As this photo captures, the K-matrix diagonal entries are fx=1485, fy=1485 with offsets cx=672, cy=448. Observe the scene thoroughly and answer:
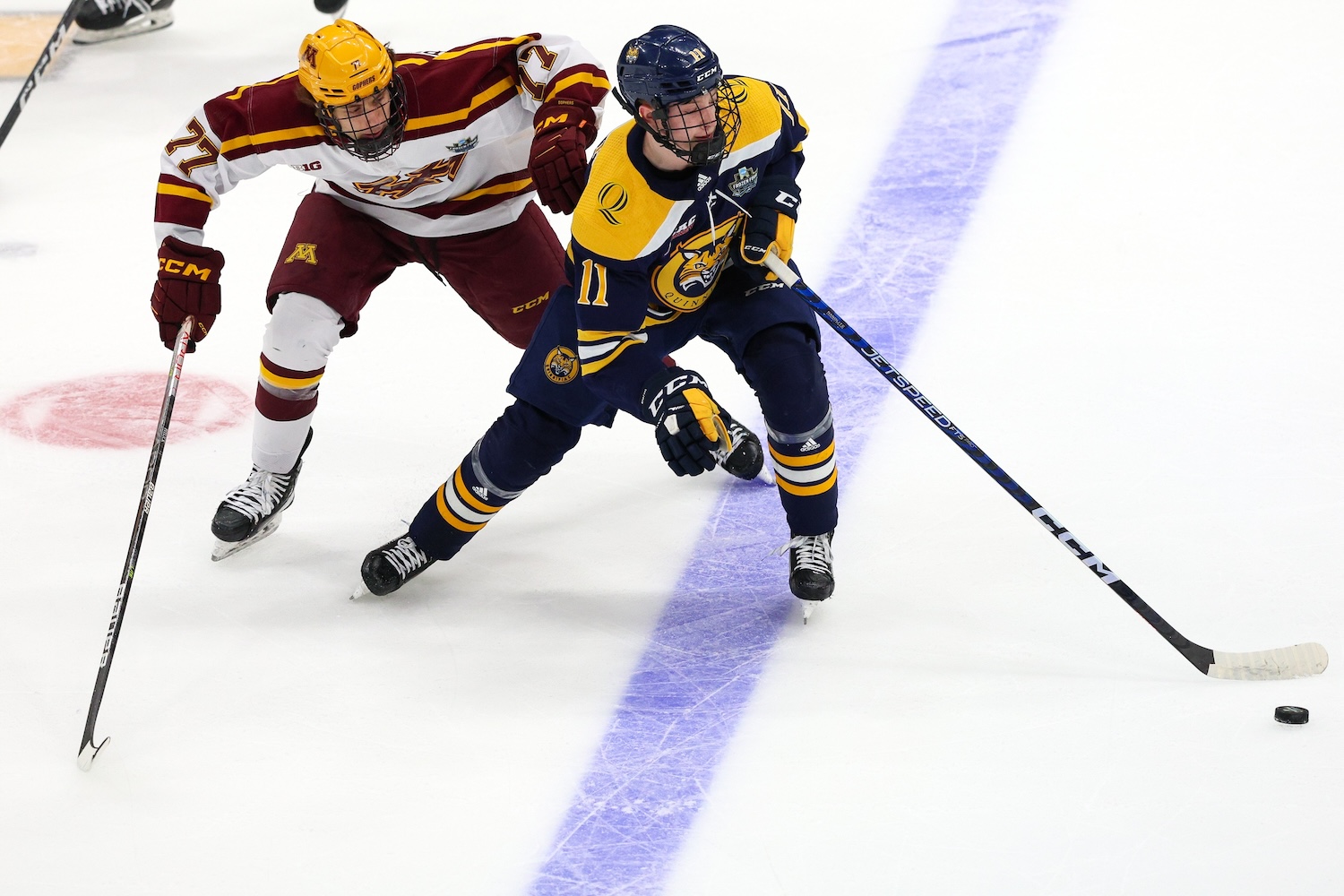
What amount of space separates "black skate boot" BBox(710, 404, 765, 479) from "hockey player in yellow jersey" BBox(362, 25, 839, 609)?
16.5 inches

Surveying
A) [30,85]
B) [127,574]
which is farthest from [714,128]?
[30,85]

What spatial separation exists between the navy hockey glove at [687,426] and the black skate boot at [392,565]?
0.73 meters

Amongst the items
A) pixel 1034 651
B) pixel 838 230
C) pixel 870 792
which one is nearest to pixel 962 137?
pixel 838 230

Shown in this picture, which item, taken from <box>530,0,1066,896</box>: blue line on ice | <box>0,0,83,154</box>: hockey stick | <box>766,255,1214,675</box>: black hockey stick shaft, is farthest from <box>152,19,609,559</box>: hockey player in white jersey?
<box>0,0,83,154</box>: hockey stick

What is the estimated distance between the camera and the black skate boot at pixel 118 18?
5.98 meters

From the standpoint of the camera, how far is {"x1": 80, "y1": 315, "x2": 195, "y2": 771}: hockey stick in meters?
2.62

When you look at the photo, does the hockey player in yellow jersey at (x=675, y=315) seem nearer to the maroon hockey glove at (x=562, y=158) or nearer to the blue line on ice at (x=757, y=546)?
the maroon hockey glove at (x=562, y=158)

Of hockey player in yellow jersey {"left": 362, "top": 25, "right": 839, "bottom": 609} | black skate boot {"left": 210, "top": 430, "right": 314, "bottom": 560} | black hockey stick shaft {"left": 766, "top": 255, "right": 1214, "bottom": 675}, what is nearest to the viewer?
hockey player in yellow jersey {"left": 362, "top": 25, "right": 839, "bottom": 609}

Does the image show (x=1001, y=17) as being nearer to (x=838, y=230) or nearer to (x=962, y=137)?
(x=962, y=137)

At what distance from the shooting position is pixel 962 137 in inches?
193

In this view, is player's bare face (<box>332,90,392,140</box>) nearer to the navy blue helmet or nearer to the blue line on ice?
the navy blue helmet

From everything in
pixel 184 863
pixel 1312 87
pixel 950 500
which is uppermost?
pixel 1312 87

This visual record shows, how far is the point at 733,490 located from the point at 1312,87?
285cm

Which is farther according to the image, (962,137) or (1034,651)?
(962,137)
